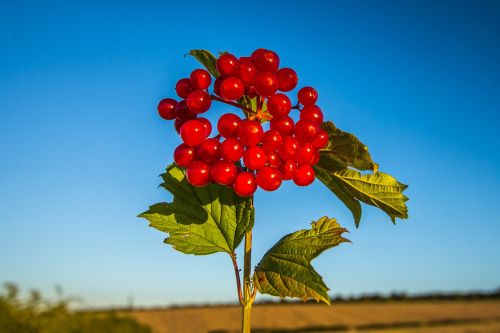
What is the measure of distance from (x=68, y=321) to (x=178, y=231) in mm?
10026

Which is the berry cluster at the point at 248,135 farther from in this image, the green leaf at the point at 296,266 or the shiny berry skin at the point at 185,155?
the green leaf at the point at 296,266

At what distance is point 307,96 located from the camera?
239 centimetres

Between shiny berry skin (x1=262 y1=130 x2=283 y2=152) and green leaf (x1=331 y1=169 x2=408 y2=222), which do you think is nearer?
shiny berry skin (x1=262 y1=130 x2=283 y2=152)

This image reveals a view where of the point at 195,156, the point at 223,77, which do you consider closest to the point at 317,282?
the point at 195,156

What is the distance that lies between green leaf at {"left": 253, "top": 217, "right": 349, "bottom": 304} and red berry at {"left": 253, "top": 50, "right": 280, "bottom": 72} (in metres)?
0.87

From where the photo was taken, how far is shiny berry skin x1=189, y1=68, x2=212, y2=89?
2258mm

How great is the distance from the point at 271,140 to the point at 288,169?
0.57ft

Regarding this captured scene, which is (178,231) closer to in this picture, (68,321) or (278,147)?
(278,147)

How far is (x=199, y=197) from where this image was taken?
2551mm

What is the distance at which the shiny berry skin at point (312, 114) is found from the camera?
227 centimetres

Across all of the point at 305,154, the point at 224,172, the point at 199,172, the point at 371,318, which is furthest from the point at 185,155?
the point at 371,318

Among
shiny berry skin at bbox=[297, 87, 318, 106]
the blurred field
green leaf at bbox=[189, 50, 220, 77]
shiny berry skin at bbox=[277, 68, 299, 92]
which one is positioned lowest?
the blurred field

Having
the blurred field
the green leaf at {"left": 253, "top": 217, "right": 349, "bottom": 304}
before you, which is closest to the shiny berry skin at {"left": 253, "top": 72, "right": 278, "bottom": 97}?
the green leaf at {"left": 253, "top": 217, "right": 349, "bottom": 304}

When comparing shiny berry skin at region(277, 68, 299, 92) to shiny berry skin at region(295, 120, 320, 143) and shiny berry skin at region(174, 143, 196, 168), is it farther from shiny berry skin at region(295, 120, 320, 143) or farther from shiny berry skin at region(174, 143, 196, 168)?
shiny berry skin at region(174, 143, 196, 168)
